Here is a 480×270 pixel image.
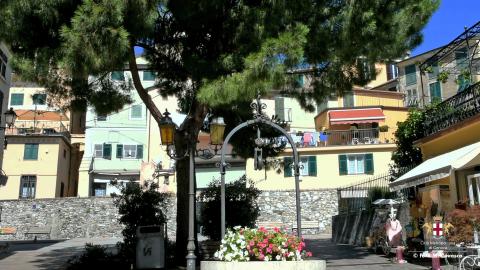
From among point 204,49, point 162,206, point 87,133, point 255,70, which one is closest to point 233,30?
point 204,49

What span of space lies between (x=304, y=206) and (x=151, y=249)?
23.0m

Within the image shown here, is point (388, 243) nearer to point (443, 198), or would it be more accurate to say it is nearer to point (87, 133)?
point (443, 198)

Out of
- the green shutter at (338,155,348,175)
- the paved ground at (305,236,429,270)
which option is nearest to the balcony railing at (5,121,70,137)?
the green shutter at (338,155,348,175)

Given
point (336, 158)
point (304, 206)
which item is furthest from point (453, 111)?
point (336, 158)

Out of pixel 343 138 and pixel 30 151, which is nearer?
pixel 343 138

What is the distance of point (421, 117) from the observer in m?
18.6

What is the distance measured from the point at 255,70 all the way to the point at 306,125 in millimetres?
38185

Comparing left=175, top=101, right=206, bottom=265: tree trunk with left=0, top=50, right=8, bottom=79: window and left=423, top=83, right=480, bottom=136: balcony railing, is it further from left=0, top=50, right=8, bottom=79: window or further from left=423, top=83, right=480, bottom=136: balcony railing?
left=0, top=50, right=8, bottom=79: window

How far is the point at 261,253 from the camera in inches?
376

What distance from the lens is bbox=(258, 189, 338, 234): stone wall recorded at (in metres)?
35.9

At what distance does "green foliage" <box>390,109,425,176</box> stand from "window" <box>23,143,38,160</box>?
33.5 m

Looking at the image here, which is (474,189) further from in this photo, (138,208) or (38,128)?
(38,128)

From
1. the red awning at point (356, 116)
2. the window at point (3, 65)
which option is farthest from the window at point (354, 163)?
the window at point (3, 65)

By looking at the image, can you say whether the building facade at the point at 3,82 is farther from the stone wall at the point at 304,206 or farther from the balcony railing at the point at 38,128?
the balcony railing at the point at 38,128
